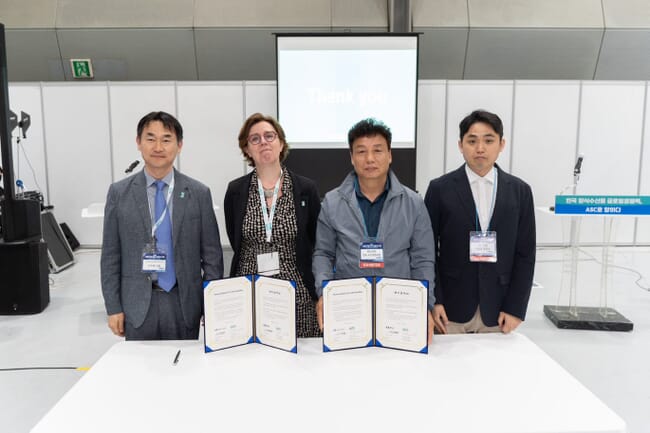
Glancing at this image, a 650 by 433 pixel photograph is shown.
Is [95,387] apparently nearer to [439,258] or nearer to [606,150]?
[439,258]

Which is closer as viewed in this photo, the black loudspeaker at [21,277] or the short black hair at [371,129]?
the short black hair at [371,129]

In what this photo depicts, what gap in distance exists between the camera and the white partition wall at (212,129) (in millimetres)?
6320

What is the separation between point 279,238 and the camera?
2.15m

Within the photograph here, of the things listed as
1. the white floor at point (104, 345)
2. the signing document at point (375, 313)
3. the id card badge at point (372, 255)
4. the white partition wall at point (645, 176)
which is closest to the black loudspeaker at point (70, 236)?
the white floor at point (104, 345)

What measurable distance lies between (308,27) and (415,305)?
6.30m

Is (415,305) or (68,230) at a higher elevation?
(415,305)

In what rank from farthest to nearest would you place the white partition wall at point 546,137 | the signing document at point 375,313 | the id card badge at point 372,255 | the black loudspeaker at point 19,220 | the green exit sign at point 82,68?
the green exit sign at point 82,68, the white partition wall at point 546,137, the black loudspeaker at point 19,220, the id card badge at point 372,255, the signing document at point 375,313

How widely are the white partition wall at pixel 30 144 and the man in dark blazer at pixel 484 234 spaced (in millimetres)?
6195

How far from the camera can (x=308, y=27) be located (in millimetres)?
7035

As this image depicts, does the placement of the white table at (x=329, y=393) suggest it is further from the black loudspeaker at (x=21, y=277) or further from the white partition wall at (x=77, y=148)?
the white partition wall at (x=77, y=148)

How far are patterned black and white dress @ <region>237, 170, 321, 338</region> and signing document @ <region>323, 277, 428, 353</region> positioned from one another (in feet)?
1.95

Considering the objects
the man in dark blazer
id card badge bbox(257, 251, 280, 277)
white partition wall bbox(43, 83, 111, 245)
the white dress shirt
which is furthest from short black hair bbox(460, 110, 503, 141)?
white partition wall bbox(43, 83, 111, 245)


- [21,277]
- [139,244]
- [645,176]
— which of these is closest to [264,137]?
[139,244]

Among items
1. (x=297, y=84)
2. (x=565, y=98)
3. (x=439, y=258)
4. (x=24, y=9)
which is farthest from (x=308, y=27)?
(x=439, y=258)
